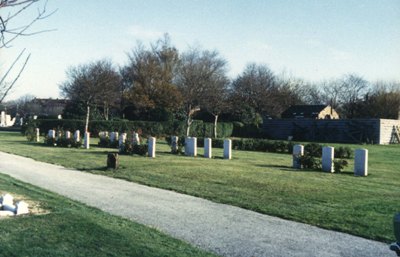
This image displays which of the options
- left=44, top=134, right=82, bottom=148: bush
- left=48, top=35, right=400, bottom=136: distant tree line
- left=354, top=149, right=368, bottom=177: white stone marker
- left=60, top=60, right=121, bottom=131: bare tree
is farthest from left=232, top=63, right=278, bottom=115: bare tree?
left=354, top=149, right=368, bottom=177: white stone marker

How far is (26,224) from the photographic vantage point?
722 centimetres

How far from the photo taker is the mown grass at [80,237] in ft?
19.3

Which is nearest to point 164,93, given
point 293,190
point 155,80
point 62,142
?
point 155,80

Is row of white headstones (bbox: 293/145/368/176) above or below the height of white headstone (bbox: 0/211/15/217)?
above

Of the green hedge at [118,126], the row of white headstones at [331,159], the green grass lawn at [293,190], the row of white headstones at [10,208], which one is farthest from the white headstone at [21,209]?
the green hedge at [118,126]

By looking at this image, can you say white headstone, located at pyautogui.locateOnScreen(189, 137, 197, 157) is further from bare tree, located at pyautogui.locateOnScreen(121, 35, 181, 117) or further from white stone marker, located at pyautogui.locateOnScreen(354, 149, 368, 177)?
bare tree, located at pyautogui.locateOnScreen(121, 35, 181, 117)

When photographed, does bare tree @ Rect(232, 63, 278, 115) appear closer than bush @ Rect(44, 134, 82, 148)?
No

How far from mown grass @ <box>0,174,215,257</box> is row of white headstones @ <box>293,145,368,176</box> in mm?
10748

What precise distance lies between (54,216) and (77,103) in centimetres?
4537

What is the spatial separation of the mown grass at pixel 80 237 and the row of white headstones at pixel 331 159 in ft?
35.3

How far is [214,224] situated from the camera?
802cm

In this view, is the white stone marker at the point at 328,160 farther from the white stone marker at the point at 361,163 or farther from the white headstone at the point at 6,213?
the white headstone at the point at 6,213

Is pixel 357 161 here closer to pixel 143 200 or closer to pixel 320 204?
pixel 320 204

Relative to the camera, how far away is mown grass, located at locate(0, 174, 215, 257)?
5879 mm
